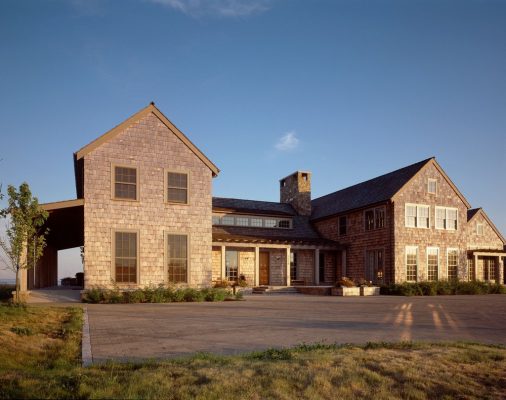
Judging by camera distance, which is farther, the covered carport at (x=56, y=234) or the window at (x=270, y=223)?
the window at (x=270, y=223)

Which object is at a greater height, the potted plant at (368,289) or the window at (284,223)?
the window at (284,223)

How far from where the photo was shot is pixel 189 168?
74.4 feet

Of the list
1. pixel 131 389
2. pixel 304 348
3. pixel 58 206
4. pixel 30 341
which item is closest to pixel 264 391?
pixel 131 389

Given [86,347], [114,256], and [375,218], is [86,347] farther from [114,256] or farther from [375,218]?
[375,218]

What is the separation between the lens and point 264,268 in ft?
104

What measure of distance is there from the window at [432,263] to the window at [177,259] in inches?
724

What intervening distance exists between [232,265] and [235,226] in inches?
147

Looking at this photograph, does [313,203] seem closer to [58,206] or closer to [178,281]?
[178,281]

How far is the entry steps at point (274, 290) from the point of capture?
2767 centimetres

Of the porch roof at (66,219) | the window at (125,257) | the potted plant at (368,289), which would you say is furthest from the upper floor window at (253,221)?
the window at (125,257)

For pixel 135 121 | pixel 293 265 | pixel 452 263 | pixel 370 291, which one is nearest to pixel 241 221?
pixel 293 265

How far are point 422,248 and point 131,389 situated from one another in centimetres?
2868

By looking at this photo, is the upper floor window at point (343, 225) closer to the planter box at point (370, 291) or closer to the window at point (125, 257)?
the planter box at point (370, 291)

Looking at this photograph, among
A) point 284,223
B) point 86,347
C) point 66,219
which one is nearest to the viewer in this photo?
point 86,347
